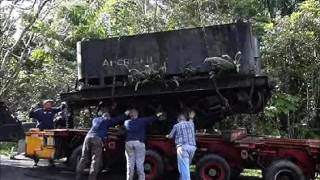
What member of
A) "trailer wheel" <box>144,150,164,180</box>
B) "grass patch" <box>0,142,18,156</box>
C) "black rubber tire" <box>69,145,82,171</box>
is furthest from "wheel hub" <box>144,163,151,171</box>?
"grass patch" <box>0,142,18,156</box>

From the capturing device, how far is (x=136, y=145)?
33.2 ft

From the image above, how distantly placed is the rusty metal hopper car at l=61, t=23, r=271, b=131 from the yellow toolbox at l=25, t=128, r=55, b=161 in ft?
3.41

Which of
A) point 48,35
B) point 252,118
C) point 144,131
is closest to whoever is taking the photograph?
point 144,131

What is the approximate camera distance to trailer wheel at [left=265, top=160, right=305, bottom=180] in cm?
959

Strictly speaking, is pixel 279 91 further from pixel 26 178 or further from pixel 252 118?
pixel 26 178

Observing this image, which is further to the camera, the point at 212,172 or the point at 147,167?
the point at 147,167

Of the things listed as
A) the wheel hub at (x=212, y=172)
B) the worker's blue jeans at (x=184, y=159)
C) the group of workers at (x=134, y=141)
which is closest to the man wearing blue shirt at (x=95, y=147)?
the group of workers at (x=134, y=141)

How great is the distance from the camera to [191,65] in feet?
35.2

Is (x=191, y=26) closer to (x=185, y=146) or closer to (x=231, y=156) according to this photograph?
(x=231, y=156)

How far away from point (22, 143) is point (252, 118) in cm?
638

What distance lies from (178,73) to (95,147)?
2.20 meters

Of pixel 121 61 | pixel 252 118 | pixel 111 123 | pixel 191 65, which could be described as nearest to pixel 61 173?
pixel 111 123

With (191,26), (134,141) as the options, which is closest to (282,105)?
(191,26)

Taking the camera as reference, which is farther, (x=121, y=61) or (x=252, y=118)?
(x=252, y=118)
